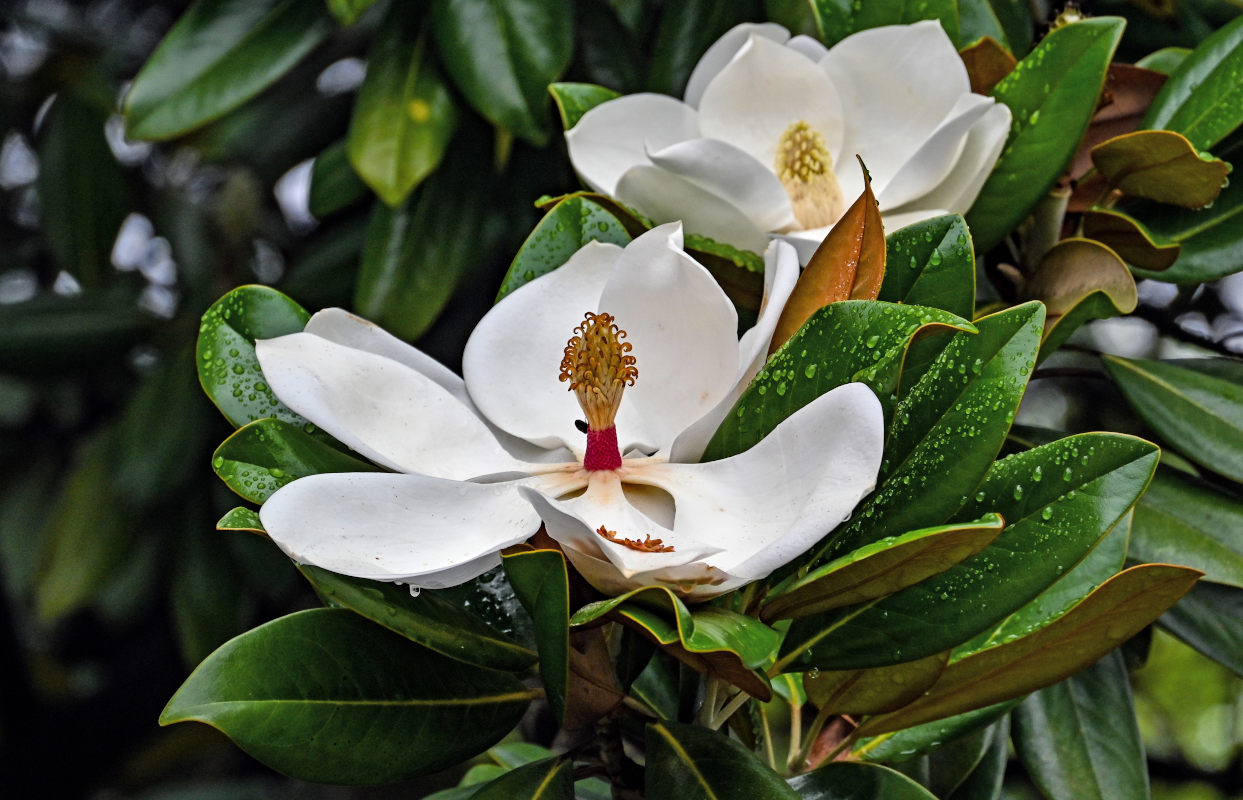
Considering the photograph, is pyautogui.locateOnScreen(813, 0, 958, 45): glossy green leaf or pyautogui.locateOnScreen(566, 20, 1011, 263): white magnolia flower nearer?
pyautogui.locateOnScreen(566, 20, 1011, 263): white magnolia flower

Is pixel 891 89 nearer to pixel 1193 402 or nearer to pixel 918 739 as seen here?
pixel 1193 402

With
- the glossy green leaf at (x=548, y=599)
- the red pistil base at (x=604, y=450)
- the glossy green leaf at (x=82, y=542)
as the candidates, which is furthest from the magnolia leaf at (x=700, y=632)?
the glossy green leaf at (x=82, y=542)

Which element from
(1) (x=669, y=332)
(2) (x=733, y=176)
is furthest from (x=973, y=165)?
(1) (x=669, y=332)

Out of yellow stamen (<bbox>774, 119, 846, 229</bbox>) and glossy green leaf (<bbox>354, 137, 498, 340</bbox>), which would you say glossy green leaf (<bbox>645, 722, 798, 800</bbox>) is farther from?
glossy green leaf (<bbox>354, 137, 498, 340</bbox>)

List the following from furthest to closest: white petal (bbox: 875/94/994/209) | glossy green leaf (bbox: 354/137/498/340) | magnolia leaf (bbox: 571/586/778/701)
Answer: glossy green leaf (bbox: 354/137/498/340), white petal (bbox: 875/94/994/209), magnolia leaf (bbox: 571/586/778/701)

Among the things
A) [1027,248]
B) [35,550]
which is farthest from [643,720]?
[35,550]

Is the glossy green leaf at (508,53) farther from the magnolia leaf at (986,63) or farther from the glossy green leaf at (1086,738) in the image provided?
the glossy green leaf at (1086,738)

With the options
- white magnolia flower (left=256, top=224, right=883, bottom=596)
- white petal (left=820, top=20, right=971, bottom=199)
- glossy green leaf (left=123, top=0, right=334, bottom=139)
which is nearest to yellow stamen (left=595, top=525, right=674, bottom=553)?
white magnolia flower (left=256, top=224, right=883, bottom=596)
